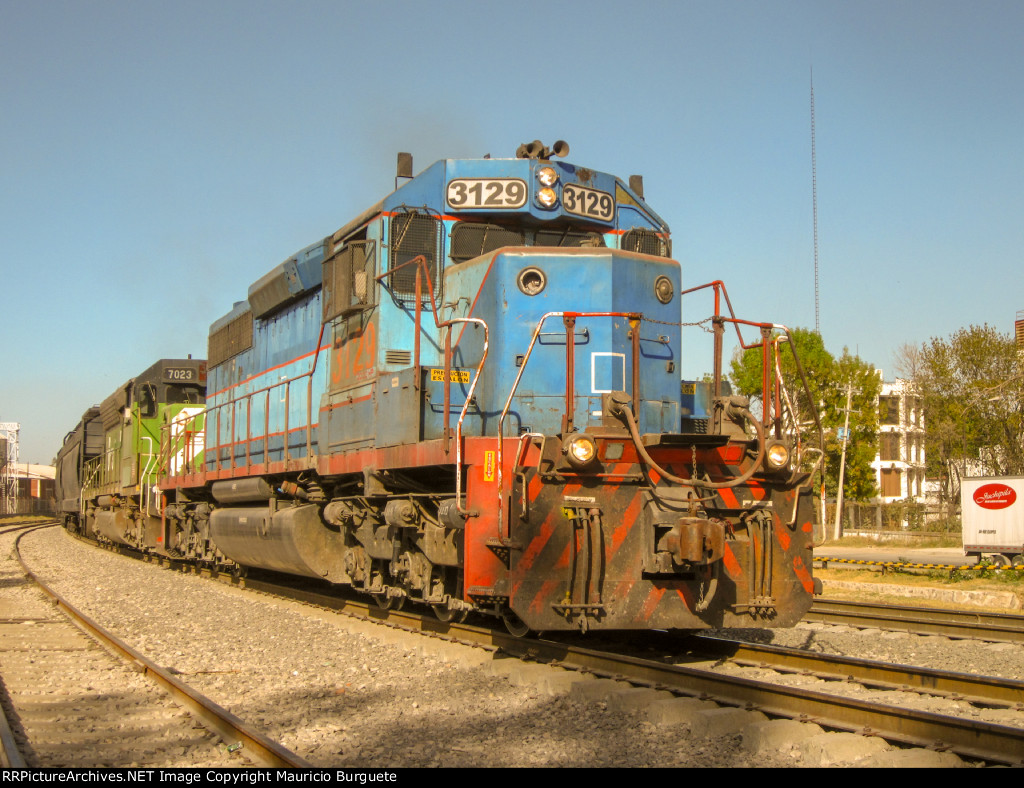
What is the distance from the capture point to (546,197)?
24.8 feet

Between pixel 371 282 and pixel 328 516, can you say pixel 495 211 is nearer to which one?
pixel 371 282

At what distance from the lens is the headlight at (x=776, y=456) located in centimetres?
640

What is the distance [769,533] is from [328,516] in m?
4.07

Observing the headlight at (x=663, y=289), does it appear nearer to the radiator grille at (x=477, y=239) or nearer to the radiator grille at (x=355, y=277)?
the radiator grille at (x=477, y=239)

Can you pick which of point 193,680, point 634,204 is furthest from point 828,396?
point 193,680

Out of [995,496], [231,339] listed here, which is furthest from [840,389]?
[231,339]

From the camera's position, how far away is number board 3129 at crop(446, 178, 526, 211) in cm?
759

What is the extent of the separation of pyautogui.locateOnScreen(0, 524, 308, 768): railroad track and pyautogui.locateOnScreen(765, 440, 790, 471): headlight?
364 cm

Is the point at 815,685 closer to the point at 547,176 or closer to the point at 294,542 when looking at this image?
the point at 547,176

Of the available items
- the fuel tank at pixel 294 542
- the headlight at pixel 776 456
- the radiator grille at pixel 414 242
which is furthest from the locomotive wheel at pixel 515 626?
the radiator grille at pixel 414 242

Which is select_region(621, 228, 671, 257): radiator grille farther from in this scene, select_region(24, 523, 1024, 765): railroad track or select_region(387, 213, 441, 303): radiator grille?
select_region(24, 523, 1024, 765): railroad track

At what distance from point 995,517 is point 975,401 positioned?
15.8 meters

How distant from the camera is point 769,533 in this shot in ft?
20.6

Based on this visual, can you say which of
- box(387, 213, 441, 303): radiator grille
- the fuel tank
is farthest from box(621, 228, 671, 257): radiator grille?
the fuel tank
